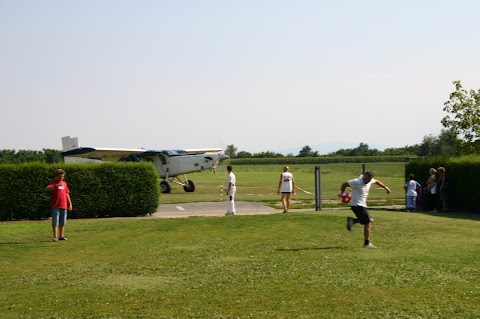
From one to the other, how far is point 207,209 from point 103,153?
13.9 metres

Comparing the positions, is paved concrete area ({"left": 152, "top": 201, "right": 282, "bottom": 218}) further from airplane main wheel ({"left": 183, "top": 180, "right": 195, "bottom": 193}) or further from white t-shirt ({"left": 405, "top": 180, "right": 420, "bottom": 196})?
airplane main wheel ({"left": 183, "top": 180, "right": 195, "bottom": 193})

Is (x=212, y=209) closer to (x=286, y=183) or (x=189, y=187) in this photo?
(x=286, y=183)

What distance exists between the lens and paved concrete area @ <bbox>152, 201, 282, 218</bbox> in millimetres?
23734

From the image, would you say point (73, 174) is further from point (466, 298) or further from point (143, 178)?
point (466, 298)

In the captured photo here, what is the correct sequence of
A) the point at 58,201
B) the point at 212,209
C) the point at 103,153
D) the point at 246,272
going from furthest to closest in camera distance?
the point at 103,153 → the point at 212,209 → the point at 58,201 → the point at 246,272

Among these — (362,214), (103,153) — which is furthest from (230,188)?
(103,153)

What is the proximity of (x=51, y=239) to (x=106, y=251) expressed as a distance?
9.96 feet

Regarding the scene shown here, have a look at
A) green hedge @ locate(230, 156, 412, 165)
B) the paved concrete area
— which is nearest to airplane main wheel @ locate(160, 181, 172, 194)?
the paved concrete area

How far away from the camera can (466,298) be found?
8547 mm

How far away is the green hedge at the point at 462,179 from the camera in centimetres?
2339

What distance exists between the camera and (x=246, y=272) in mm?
10703

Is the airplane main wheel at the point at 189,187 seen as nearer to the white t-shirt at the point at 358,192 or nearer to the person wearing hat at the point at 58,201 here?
the person wearing hat at the point at 58,201

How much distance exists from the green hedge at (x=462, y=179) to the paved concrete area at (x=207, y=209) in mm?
6550

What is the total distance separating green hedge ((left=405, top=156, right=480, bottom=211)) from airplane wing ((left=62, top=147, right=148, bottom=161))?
18.1 meters
